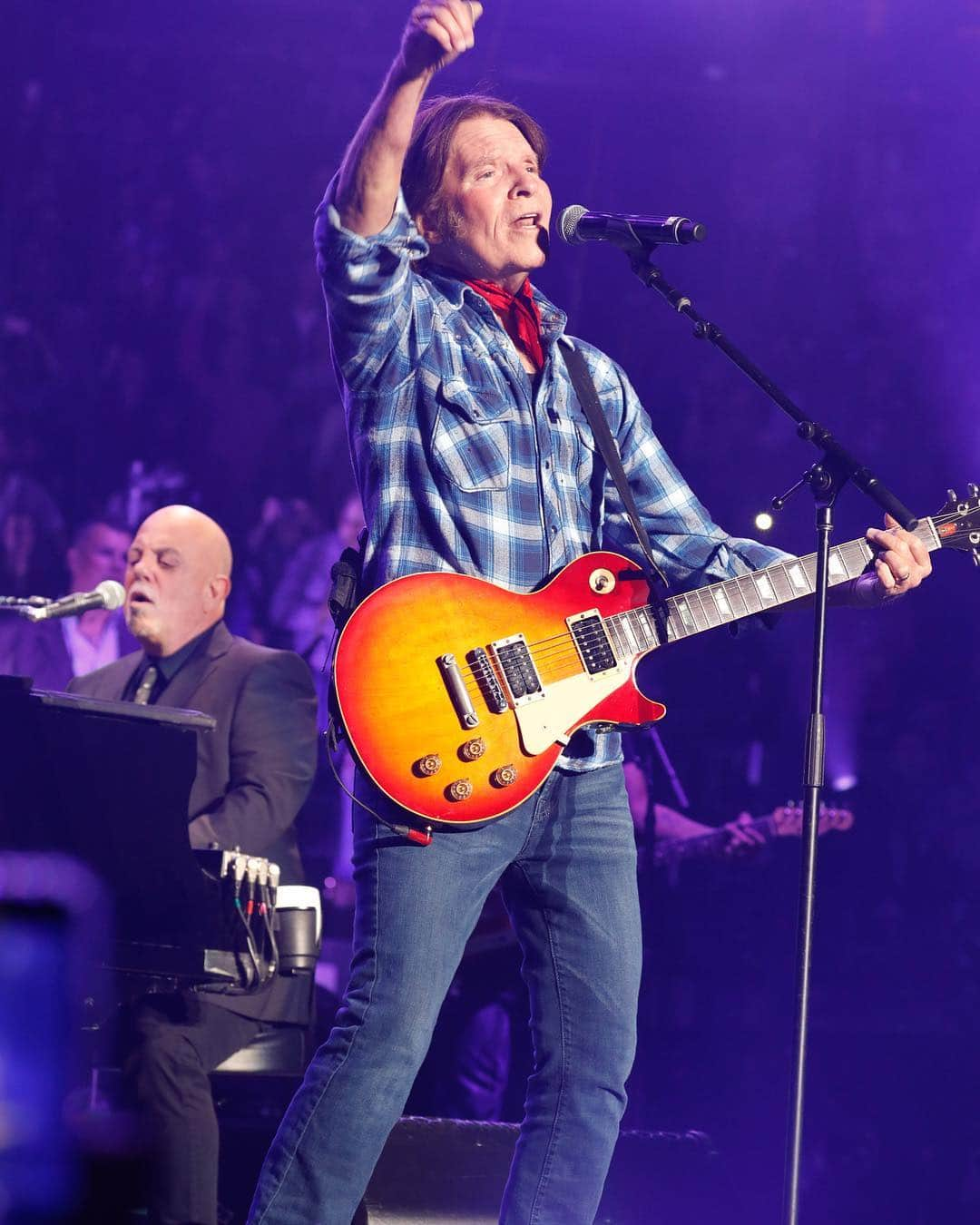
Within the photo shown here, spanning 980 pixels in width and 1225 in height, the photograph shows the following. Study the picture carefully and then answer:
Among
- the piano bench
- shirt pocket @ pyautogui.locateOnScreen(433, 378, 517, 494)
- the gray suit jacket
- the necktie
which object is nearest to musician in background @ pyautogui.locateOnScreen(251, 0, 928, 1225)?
shirt pocket @ pyautogui.locateOnScreen(433, 378, 517, 494)

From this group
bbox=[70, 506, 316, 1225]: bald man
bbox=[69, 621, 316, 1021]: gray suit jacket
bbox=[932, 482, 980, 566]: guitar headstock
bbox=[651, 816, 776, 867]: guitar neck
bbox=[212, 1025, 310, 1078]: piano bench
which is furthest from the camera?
bbox=[651, 816, 776, 867]: guitar neck

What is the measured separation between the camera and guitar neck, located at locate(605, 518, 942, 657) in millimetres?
2584

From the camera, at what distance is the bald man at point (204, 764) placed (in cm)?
349

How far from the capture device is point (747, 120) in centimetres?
620

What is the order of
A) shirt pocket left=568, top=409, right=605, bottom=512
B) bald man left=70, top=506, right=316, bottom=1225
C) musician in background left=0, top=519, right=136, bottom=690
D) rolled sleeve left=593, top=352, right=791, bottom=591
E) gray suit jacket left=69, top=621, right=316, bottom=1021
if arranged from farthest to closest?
musician in background left=0, top=519, right=136, bottom=690
gray suit jacket left=69, top=621, right=316, bottom=1021
bald man left=70, top=506, right=316, bottom=1225
rolled sleeve left=593, top=352, right=791, bottom=591
shirt pocket left=568, top=409, right=605, bottom=512

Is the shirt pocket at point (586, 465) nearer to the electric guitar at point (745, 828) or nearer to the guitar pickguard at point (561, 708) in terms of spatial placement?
the guitar pickguard at point (561, 708)

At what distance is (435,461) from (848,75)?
4.39 metres

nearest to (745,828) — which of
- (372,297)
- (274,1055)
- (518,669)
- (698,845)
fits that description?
(698,845)

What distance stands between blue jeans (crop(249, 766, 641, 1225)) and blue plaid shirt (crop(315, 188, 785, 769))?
173 millimetres

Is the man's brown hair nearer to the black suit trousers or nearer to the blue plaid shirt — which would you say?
the blue plaid shirt

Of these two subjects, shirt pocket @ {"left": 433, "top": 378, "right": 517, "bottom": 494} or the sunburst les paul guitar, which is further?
shirt pocket @ {"left": 433, "top": 378, "right": 517, "bottom": 494}

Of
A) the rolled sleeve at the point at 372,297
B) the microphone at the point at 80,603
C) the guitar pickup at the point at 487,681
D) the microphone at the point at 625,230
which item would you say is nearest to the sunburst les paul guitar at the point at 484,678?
the guitar pickup at the point at 487,681

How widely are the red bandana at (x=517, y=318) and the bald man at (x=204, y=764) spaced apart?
142cm

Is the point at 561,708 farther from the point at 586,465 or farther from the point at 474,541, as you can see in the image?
the point at 586,465
